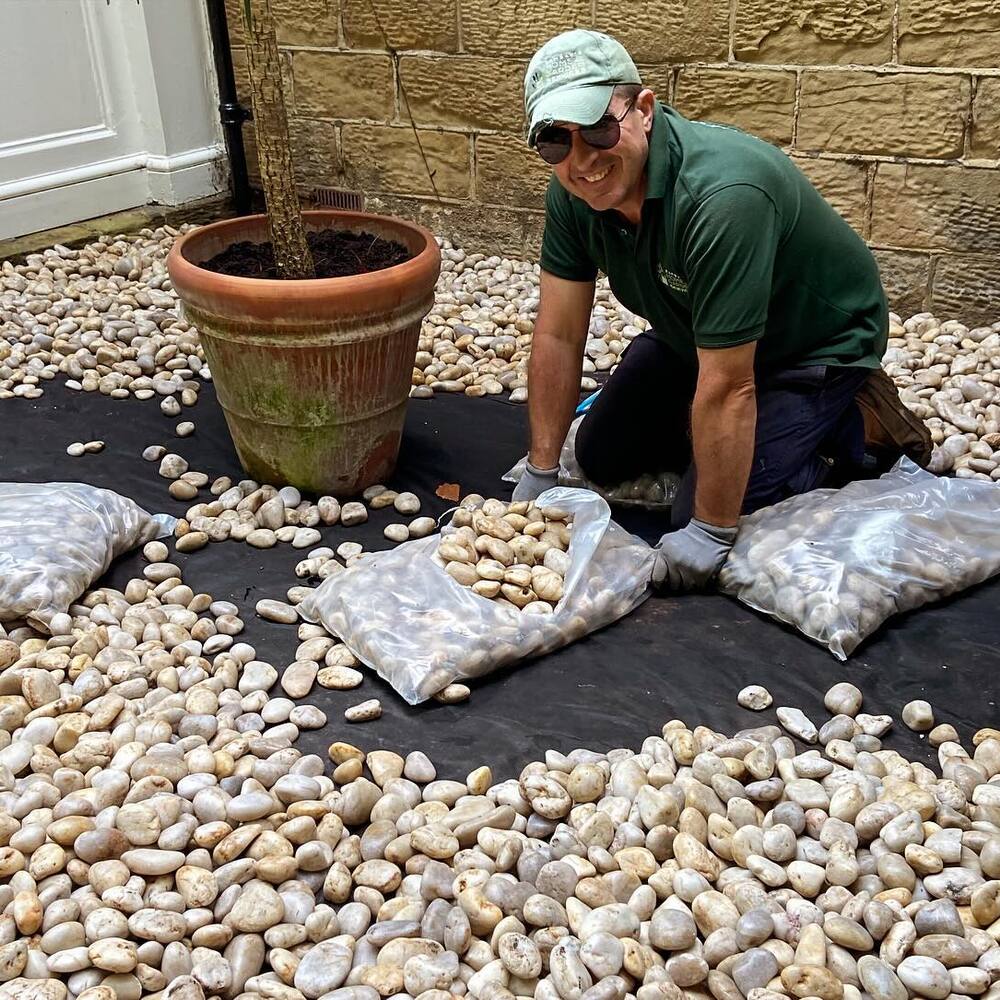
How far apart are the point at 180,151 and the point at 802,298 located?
133 inches

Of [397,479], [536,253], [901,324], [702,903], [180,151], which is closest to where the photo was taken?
[702,903]

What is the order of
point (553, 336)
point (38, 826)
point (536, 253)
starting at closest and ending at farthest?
point (38, 826), point (553, 336), point (536, 253)

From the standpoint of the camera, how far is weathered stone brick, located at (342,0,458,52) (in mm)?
4047

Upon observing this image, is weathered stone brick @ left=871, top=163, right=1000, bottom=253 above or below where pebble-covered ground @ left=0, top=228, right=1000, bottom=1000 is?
above

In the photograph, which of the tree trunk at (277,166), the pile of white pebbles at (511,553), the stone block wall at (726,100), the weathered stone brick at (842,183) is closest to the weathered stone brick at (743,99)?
the stone block wall at (726,100)

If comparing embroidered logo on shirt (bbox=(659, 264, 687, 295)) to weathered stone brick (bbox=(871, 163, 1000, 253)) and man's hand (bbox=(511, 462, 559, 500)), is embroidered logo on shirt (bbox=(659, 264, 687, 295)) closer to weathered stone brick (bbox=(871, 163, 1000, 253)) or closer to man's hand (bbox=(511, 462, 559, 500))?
man's hand (bbox=(511, 462, 559, 500))

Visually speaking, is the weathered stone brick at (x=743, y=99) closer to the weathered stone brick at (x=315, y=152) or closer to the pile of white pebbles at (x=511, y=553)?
the weathered stone brick at (x=315, y=152)

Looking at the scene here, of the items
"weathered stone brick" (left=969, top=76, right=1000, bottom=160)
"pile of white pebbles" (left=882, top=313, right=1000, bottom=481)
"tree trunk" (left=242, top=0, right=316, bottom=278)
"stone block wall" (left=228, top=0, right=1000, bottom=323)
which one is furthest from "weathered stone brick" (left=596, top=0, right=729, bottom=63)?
"tree trunk" (left=242, top=0, right=316, bottom=278)

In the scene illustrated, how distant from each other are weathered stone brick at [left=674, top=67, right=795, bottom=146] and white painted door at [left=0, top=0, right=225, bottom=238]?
7.23 ft

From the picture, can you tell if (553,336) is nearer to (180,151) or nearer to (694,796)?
(694,796)

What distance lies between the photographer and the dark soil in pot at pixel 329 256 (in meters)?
2.65

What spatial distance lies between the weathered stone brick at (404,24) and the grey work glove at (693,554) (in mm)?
2631

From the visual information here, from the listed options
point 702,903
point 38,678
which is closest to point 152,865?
point 38,678

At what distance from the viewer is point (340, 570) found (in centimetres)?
228
